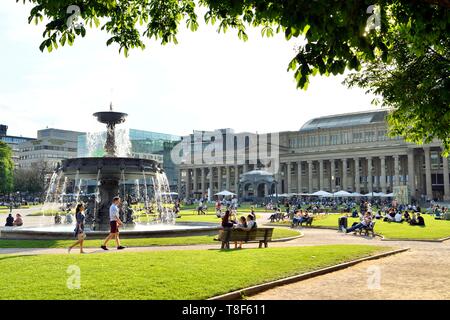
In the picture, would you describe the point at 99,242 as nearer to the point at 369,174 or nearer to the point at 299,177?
the point at 369,174

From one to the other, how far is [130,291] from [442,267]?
32.6ft

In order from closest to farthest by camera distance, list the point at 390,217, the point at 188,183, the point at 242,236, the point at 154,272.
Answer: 1. the point at 154,272
2. the point at 242,236
3. the point at 390,217
4. the point at 188,183

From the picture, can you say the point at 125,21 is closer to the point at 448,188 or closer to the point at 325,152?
the point at 448,188

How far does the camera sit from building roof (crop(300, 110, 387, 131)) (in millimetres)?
121625

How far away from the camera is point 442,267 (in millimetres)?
13844

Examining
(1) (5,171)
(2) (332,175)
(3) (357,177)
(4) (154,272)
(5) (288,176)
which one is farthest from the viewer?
(5) (288,176)

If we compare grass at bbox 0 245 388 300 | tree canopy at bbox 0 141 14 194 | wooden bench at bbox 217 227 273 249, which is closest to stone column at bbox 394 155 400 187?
tree canopy at bbox 0 141 14 194

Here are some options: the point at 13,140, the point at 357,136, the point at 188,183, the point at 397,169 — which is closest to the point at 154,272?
the point at 397,169

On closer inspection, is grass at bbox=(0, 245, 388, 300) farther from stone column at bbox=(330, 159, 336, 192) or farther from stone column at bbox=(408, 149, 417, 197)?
stone column at bbox=(330, 159, 336, 192)

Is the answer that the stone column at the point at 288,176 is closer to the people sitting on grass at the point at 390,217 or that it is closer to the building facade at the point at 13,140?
the people sitting on grass at the point at 390,217

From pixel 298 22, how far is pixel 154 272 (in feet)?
22.6

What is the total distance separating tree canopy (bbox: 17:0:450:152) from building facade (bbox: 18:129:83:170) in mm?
145770

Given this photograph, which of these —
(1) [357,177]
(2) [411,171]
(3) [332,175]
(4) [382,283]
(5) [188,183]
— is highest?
(2) [411,171]

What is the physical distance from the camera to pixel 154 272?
35.2ft
